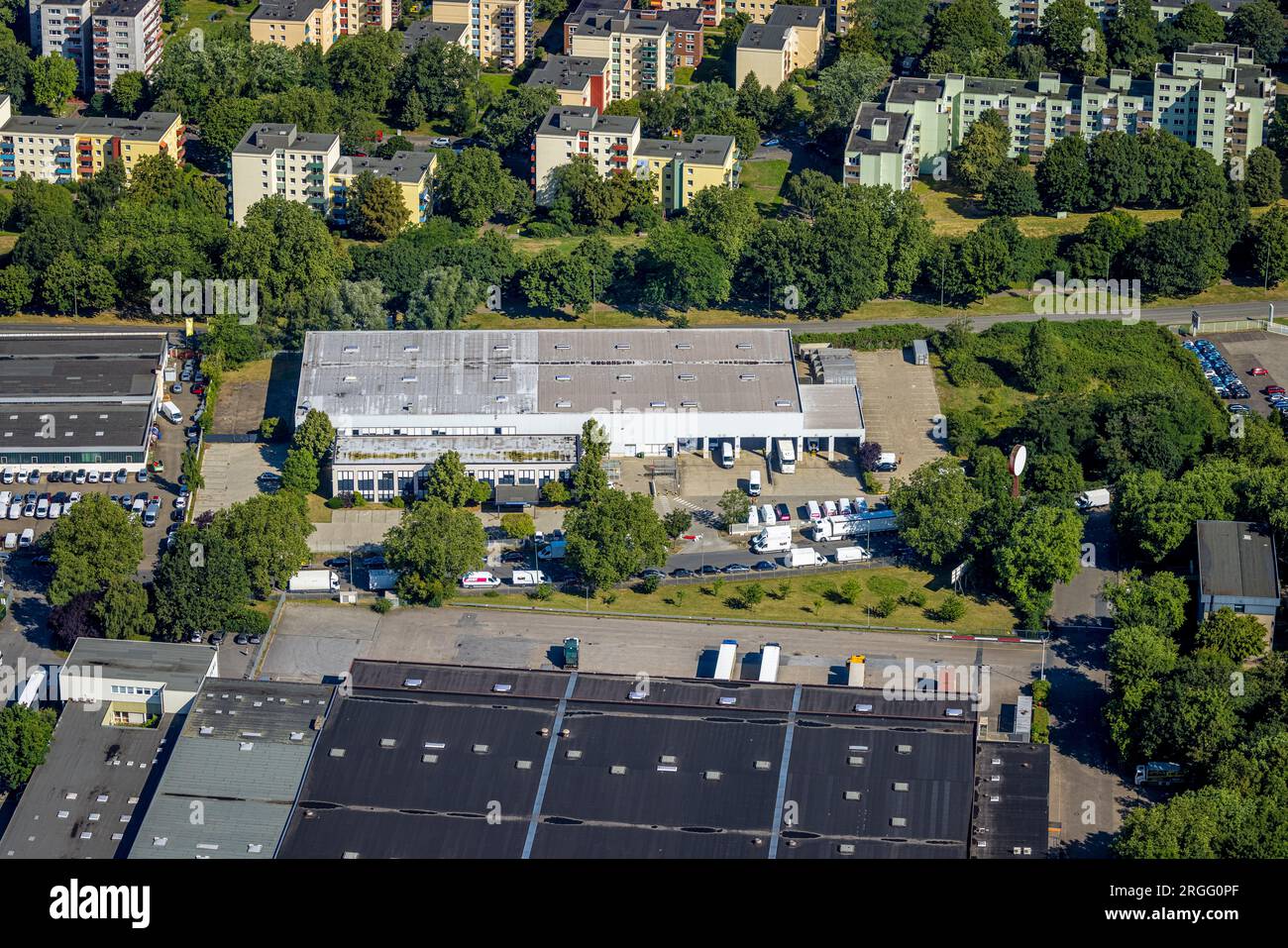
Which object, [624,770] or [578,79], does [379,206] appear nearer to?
[578,79]

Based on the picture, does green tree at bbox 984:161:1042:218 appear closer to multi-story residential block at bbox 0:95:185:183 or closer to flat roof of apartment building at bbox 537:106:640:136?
flat roof of apartment building at bbox 537:106:640:136

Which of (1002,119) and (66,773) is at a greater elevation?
(1002,119)

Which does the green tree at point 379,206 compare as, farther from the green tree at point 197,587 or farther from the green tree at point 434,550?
the green tree at point 197,587

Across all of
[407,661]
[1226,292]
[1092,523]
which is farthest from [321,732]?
[1226,292]

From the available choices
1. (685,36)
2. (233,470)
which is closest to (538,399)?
(233,470)

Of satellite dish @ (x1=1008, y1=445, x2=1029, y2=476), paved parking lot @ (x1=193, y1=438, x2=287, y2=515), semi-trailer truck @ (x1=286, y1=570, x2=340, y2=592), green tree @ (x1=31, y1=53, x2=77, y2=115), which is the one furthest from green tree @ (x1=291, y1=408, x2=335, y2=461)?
green tree @ (x1=31, y1=53, x2=77, y2=115)

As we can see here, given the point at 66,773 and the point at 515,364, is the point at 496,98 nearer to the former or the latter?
the point at 515,364
